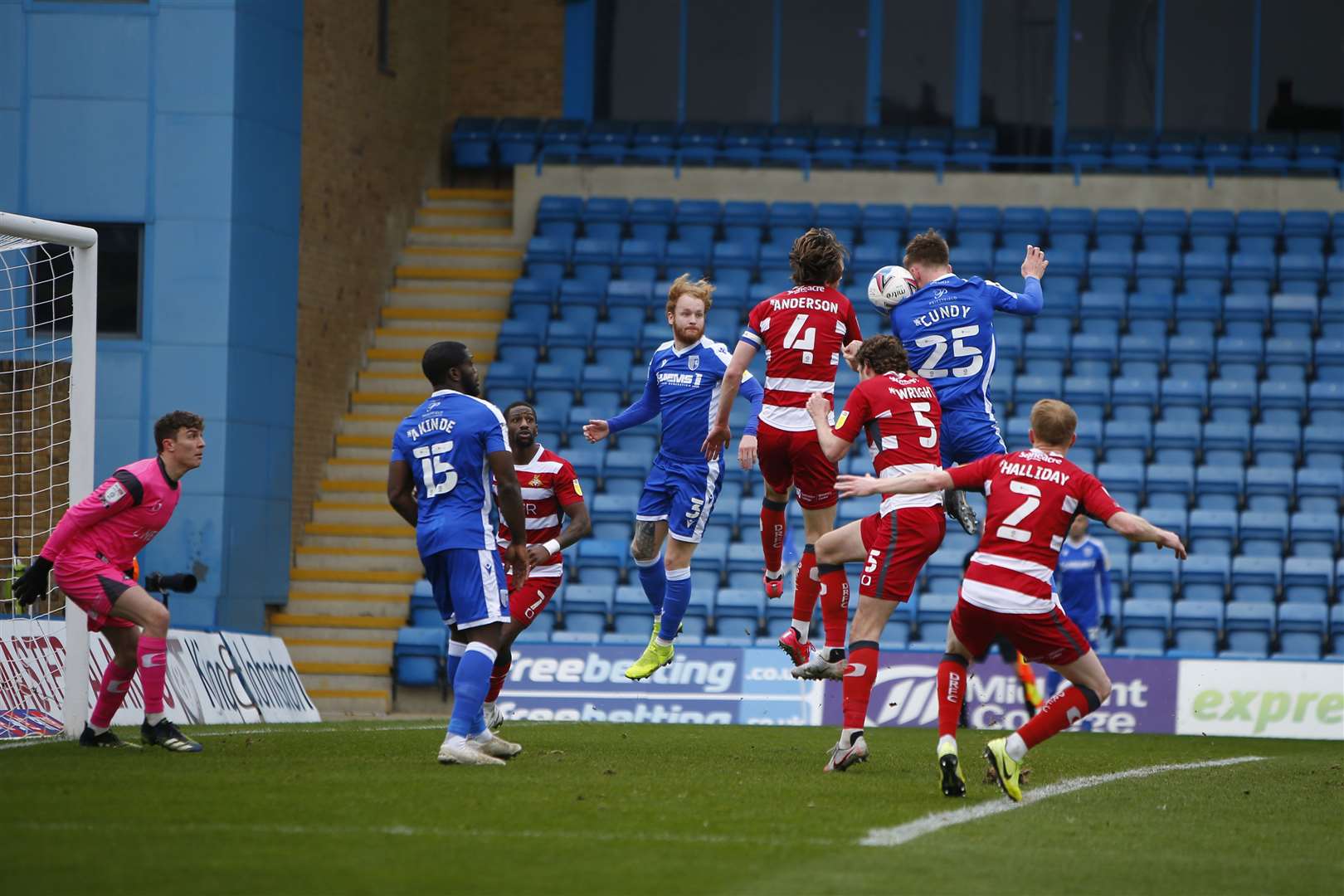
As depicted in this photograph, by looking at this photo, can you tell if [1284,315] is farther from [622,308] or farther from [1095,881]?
[1095,881]

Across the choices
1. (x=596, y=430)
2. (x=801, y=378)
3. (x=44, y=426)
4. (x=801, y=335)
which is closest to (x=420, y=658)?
(x=44, y=426)

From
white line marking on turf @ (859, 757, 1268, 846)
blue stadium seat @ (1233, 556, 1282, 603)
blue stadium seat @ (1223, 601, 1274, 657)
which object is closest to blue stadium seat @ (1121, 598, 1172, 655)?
blue stadium seat @ (1223, 601, 1274, 657)

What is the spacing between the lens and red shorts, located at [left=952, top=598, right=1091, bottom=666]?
8.16m

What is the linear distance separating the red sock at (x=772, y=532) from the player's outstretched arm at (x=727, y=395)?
1.62ft

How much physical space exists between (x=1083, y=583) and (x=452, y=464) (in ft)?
32.7

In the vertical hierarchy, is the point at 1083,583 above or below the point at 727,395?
below

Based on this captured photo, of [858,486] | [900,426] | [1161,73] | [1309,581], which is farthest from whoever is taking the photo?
[1161,73]

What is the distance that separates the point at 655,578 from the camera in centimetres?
1210

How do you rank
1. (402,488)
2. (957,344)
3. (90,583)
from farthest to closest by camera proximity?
(957,344) → (90,583) → (402,488)

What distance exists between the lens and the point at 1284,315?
2206 cm

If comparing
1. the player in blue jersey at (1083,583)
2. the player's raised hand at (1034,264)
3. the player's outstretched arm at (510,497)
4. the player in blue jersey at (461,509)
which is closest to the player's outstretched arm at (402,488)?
the player in blue jersey at (461,509)

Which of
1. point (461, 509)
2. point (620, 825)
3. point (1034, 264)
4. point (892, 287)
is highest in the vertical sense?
point (1034, 264)

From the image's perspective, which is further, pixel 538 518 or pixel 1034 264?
pixel 538 518

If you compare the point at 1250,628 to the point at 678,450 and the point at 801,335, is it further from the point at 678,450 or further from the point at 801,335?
the point at 801,335
